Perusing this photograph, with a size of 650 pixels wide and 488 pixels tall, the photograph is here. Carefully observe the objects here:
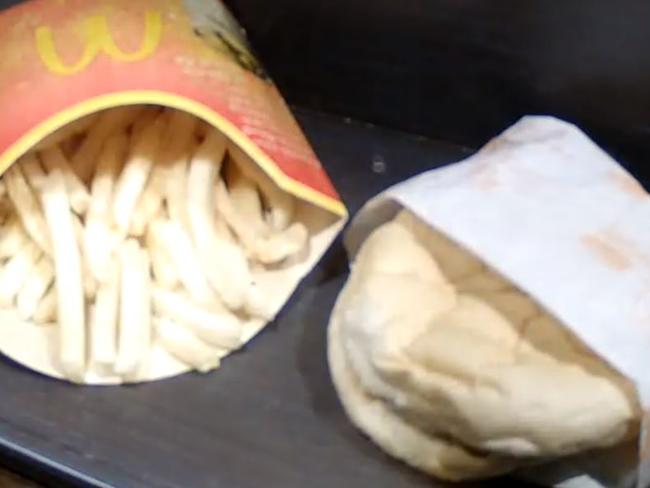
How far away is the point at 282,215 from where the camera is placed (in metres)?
0.76

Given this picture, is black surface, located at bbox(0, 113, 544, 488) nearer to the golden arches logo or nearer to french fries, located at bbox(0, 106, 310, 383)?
french fries, located at bbox(0, 106, 310, 383)

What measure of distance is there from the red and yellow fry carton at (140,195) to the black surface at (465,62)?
14 centimetres

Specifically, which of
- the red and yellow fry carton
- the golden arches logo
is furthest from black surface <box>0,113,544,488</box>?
the golden arches logo

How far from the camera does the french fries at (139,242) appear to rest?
0.71 m

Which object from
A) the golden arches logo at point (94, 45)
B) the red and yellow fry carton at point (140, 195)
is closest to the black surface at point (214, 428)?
the red and yellow fry carton at point (140, 195)

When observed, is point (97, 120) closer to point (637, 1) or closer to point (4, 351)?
point (4, 351)

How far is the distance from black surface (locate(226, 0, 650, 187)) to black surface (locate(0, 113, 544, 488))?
22cm

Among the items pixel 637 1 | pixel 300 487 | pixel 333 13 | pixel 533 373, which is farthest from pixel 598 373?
pixel 333 13

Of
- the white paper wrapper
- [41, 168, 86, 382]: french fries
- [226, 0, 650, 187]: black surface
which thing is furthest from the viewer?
[226, 0, 650, 187]: black surface

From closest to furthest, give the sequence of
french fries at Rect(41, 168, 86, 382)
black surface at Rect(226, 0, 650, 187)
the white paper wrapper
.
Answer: the white paper wrapper
french fries at Rect(41, 168, 86, 382)
black surface at Rect(226, 0, 650, 187)

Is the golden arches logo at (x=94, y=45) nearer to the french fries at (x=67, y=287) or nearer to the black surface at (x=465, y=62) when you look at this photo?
the french fries at (x=67, y=287)

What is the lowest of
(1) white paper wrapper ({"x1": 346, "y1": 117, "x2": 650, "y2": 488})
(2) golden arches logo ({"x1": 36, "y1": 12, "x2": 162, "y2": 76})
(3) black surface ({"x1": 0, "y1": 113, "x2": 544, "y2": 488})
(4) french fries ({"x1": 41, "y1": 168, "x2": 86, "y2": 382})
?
Answer: (3) black surface ({"x1": 0, "y1": 113, "x2": 544, "y2": 488})

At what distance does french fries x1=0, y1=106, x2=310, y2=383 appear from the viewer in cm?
71

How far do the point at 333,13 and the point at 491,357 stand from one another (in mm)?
378
